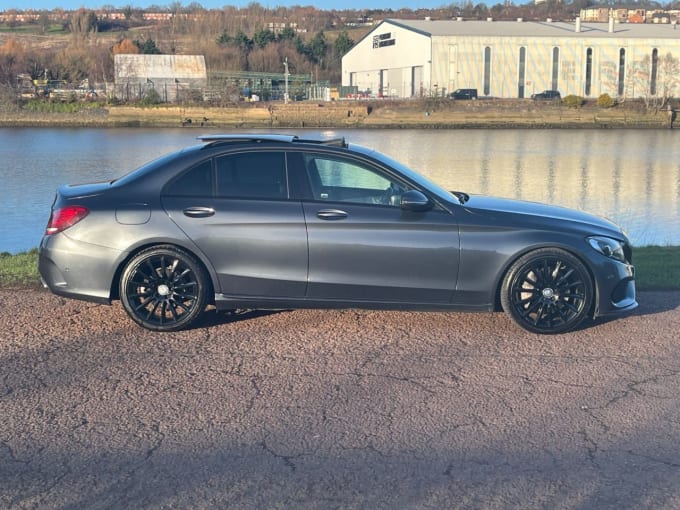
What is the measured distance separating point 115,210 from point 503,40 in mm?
85605

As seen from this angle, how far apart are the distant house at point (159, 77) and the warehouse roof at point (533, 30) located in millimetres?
24065

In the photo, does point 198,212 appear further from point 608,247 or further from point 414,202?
point 608,247

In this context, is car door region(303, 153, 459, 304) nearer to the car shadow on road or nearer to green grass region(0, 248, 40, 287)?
the car shadow on road

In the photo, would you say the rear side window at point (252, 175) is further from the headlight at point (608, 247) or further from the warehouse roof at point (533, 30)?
the warehouse roof at point (533, 30)

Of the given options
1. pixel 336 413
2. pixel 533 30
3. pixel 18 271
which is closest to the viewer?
pixel 336 413

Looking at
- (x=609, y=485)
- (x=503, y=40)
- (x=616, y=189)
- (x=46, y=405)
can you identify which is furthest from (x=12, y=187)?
(x=503, y=40)

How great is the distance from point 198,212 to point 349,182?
1.27 m

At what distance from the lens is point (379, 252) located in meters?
6.63

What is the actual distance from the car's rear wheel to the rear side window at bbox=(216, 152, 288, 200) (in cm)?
66

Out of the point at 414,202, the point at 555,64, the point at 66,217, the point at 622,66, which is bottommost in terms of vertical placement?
the point at 66,217

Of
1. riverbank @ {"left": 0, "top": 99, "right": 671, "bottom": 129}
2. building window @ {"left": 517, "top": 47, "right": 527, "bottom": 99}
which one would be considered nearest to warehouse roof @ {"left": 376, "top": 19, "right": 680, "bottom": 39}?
building window @ {"left": 517, "top": 47, "right": 527, "bottom": 99}

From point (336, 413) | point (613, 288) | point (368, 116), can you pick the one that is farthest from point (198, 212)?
point (368, 116)

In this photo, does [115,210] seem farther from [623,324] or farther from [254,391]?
[623,324]

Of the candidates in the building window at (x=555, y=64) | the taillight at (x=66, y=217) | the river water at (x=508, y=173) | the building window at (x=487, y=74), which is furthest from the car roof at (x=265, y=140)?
the building window at (x=555, y=64)
